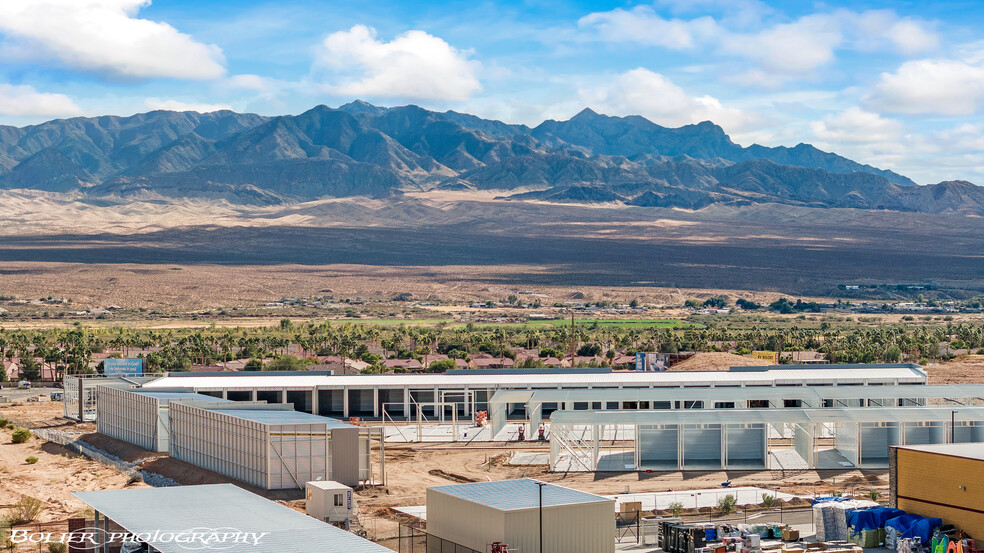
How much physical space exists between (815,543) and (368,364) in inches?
1944

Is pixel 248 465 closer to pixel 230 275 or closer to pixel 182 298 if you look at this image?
pixel 182 298

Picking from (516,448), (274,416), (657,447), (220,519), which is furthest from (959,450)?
(274,416)

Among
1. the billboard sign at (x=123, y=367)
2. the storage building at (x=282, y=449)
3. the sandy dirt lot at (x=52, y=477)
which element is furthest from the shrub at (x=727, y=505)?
the billboard sign at (x=123, y=367)

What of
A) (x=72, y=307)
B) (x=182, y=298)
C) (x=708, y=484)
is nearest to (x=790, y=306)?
(x=182, y=298)

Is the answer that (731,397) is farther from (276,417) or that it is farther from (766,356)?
(766,356)

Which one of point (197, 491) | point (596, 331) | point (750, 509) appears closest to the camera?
point (197, 491)

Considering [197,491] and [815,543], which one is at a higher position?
[197,491]

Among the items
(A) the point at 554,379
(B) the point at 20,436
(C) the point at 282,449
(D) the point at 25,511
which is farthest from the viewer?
(A) the point at 554,379

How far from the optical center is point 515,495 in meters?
25.0

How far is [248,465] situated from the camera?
111 ft

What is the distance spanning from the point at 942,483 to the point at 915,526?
5.12 ft

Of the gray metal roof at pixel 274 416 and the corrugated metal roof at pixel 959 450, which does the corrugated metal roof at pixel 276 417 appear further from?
the corrugated metal roof at pixel 959 450

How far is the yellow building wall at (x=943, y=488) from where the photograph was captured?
26.3 metres

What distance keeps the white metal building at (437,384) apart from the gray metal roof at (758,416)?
1166 cm
